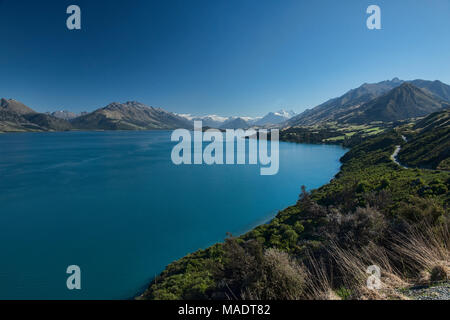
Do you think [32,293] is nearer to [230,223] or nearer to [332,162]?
[230,223]

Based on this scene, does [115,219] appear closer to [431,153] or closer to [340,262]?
[340,262]

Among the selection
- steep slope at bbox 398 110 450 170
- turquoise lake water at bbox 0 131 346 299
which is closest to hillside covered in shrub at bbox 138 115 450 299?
turquoise lake water at bbox 0 131 346 299

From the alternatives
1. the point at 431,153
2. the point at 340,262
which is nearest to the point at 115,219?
the point at 340,262

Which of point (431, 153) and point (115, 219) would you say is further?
point (431, 153)

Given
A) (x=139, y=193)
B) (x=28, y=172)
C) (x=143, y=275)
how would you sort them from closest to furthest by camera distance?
(x=143, y=275), (x=139, y=193), (x=28, y=172)

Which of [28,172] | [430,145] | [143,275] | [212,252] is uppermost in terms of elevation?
[430,145]

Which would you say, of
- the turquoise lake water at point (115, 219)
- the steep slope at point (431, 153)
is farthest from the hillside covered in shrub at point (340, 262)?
the steep slope at point (431, 153)
